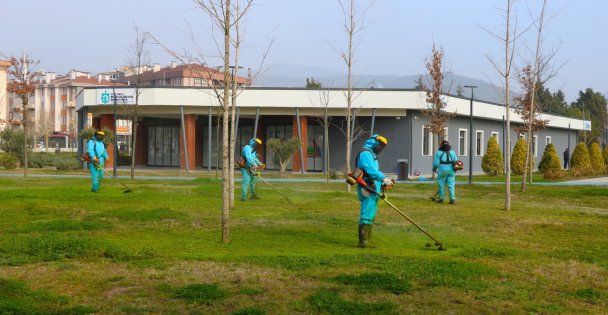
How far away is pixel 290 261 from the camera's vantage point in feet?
27.7

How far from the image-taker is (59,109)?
356 feet

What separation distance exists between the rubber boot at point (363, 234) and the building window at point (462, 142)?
31719 millimetres

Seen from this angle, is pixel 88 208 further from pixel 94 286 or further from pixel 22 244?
pixel 94 286

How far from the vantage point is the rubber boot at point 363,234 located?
999 cm

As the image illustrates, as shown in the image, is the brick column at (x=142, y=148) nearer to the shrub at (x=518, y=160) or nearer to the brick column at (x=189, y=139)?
the brick column at (x=189, y=139)

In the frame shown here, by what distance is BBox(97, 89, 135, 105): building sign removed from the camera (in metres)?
37.0

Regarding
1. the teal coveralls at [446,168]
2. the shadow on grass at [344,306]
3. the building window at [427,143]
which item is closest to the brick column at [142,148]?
the building window at [427,143]

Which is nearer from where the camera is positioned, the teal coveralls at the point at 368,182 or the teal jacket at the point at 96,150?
the teal coveralls at the point at 368,182

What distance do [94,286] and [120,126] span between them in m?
78.7

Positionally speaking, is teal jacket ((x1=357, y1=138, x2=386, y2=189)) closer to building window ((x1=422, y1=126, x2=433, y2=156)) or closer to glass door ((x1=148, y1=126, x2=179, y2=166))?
building window ((x1=422, y1=126, x2=433, y2=156))

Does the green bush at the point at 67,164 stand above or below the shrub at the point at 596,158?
below

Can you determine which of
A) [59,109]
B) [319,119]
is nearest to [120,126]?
[59,109]

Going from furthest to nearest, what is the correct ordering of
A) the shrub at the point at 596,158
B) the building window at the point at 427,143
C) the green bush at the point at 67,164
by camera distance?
the shrub at the point at 596,158, the building window at the point at 427,143, the green bush at the point at 67,164

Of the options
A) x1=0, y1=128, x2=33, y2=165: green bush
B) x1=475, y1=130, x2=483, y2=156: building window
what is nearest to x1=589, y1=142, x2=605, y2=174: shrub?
x1=475, y1=130, x2=483, y2=156: building window
